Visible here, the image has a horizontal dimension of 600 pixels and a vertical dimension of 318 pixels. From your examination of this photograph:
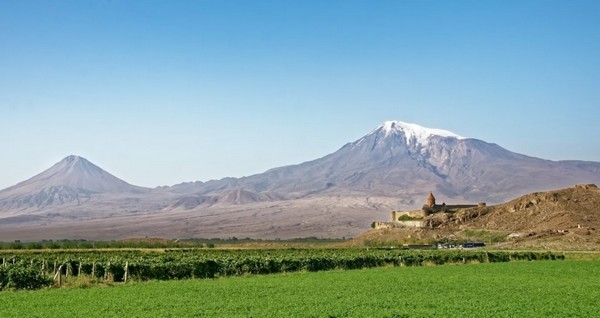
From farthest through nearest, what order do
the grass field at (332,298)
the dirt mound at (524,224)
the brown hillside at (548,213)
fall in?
the brown hillside at (548,213) → the dirt mound at (524,224) → the grass field at (332,298)

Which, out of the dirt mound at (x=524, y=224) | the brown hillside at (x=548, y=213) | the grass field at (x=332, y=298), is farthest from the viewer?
the brown hillside at (x=548, y=213)

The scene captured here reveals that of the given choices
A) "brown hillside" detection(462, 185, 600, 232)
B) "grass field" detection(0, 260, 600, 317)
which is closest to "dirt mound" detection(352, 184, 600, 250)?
"brown hillside" detection(462, 185, 600, 232)

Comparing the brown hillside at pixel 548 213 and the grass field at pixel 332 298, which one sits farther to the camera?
Answer: the brown hillside at pixel 548 213

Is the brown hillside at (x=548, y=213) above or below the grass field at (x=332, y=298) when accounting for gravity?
above

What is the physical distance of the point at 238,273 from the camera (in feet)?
129

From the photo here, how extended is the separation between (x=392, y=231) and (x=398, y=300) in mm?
74751

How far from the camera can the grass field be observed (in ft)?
72.0

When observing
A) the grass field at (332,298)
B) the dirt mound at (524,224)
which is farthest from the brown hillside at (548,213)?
the grass field at (332,298)

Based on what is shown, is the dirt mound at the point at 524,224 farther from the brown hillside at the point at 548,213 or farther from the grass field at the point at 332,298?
the grass field at the point at 332,298

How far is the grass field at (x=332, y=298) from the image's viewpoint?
2194 centimetres

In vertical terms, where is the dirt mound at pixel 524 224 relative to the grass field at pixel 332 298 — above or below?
above

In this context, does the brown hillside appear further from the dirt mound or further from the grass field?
the grass field

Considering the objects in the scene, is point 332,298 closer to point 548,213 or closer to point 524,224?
point 524,224

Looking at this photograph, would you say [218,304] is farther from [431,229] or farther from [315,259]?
[431,229]
